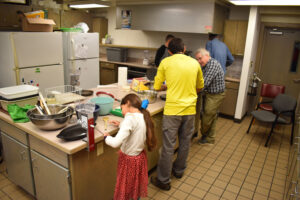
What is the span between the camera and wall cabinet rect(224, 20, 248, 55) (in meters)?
4.70

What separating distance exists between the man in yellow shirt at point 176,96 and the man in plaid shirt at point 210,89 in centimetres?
63

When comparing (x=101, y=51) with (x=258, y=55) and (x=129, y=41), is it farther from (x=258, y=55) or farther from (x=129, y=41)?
(x=258, y=55)

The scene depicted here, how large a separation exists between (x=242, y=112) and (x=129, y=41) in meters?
3.56

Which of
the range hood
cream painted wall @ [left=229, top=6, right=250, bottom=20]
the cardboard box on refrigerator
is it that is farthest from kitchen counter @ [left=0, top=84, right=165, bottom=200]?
cream painted wall @ [left=229, top=6, right=250, bottom=20]

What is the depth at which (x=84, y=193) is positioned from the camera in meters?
2.05

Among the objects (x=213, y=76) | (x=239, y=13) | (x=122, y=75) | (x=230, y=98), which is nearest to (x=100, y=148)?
(x=122, y=75)

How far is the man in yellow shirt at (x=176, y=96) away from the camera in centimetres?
243

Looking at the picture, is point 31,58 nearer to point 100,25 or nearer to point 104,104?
point 104,104

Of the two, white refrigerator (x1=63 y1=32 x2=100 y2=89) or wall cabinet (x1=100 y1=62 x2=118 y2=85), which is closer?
white refrigerator (x1=63 y1=32 x2=100 y2=89)

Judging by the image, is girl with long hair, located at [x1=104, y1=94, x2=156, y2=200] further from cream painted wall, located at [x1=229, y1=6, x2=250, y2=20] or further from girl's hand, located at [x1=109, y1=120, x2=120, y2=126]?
cream painted wall, located at [x1=229, y1=6, x2=250, y2=20]

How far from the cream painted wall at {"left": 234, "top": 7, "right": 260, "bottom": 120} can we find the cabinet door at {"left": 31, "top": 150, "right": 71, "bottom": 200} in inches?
151

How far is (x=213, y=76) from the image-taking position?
3305 millimetres

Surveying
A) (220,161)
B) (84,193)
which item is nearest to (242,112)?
(220,161)

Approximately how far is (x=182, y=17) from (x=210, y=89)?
2077 millimetres
